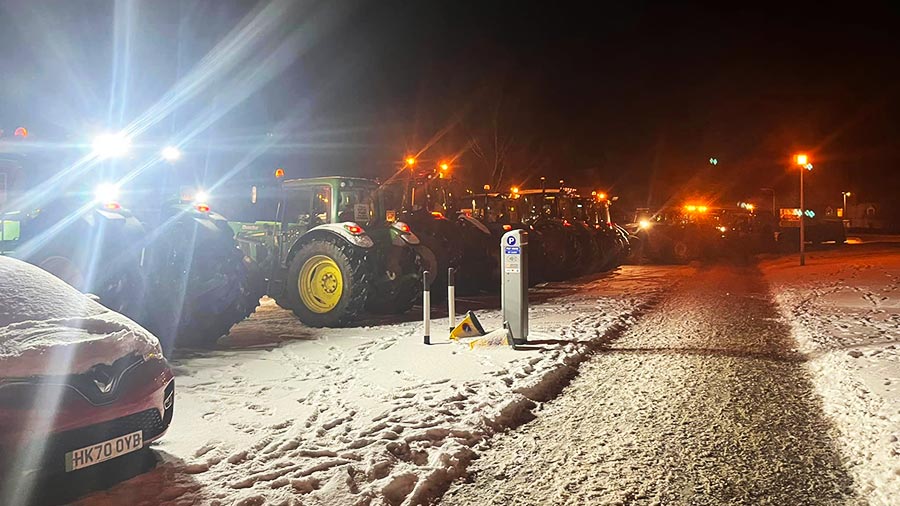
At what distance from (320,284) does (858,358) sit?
7361mm

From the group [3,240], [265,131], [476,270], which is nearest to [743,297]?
[476,270]

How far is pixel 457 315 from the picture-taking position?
12680mm

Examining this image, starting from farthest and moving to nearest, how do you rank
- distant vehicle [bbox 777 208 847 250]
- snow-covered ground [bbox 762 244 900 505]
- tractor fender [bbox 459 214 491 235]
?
1. distant vehicle [bbox 777 208 847 250]
2. tractor fender [bbox 459 214 491 235]
3. snow-covered ground [bbox 762 244 900 505]

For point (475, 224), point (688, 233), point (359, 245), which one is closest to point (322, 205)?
point (359, 245)

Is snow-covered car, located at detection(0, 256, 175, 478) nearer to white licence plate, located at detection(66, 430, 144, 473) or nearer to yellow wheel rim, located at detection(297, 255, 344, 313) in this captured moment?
white licence plate, located at detection(66, 430, 144, 473)

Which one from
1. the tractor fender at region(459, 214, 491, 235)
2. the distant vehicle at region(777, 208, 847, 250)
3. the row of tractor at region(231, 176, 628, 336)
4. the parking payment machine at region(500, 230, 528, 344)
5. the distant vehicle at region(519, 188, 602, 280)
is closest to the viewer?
the parking payment machine at region(500, 230, 528, 344)

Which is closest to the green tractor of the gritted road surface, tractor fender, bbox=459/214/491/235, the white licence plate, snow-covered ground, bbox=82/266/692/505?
snow-covered ground, bbox=82/266/692/505

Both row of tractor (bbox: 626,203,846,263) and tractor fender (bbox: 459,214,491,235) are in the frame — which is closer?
tractor fender (bbox: 459,214,491,235)

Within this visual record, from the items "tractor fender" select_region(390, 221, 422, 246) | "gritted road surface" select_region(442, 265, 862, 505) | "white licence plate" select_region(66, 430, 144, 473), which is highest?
"tractor fender" select_region(390, 221, 422, 246)

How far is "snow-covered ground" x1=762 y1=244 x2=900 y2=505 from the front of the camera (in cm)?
505

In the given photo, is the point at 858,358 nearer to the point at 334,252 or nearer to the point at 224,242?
the point at 334,252

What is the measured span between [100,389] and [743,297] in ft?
43.2

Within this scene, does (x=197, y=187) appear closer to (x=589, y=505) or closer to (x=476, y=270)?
(x=476, y=270)

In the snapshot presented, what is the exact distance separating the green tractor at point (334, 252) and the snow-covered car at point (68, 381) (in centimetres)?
583
